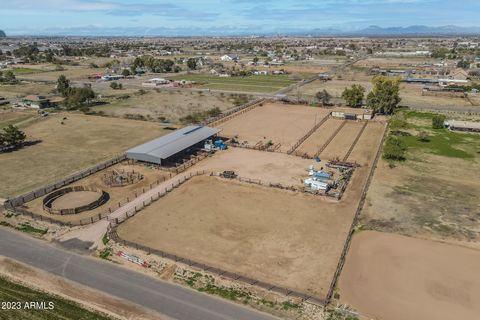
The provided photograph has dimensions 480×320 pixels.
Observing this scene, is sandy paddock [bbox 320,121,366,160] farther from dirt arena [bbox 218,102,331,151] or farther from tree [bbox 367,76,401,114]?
tree [bbox 367,76,401,114]

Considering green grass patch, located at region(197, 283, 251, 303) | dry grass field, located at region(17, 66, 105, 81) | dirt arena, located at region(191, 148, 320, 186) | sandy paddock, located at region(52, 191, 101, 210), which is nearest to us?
green grass patch, located at region(197, 283, 251, 303)

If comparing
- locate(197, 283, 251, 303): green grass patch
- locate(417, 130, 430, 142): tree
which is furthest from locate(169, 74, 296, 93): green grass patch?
locate(197, 283, 251, 303): green grass patch

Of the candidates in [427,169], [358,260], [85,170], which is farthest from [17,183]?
[427,169]

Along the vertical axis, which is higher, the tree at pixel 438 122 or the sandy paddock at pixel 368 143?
the tree at pixel 438 122

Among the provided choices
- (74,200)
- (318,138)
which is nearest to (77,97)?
(74,200)

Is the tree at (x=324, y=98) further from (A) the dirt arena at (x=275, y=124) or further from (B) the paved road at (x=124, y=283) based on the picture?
(B) the paved road at (x=124, y=283)

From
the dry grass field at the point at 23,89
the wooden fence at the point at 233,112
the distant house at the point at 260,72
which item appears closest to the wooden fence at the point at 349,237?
the wooden fence at the point at 233,112
